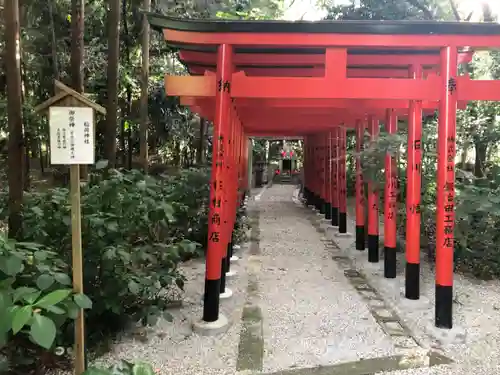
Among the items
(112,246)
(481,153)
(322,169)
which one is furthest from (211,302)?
(322,169)

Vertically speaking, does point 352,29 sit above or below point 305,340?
above

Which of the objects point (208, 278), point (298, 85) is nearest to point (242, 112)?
point (298, 85)

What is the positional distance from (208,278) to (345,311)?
1645 millimetres

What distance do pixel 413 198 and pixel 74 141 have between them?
3750 millimetres

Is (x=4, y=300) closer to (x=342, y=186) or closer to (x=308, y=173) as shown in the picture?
(x=342, y=186)

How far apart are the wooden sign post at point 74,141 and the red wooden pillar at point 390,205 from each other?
165 inches

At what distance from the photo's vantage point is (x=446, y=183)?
4.34 meters

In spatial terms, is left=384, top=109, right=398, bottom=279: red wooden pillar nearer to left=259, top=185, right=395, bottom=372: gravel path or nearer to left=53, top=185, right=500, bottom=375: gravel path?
left=53, top=185, right=500, bottom=375: gravel path

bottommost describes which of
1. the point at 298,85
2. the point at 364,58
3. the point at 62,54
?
the point at 298,85

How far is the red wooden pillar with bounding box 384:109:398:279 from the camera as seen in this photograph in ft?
19.6

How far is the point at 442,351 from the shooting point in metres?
3.97

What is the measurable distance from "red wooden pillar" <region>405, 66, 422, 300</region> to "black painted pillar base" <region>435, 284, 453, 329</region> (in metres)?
0.77

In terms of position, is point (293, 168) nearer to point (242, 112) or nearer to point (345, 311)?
point (242, 112)

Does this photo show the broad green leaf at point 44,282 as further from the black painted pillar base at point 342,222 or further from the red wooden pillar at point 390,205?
the black painted pillar base at point 342,222
